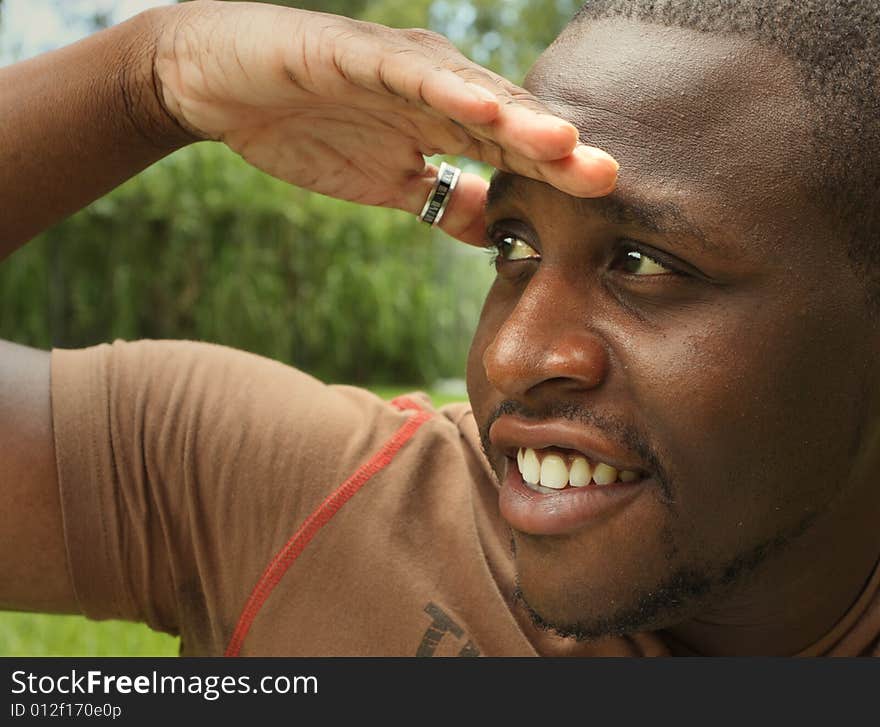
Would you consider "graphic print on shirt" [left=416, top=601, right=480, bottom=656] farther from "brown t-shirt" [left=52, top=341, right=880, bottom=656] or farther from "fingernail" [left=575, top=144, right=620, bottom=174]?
"fingernail" [left=575, top=144, right=620, bottom=174]

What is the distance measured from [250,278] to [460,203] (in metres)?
6.08

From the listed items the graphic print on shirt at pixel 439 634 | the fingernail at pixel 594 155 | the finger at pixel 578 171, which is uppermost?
the fingernail at pixel 594 155

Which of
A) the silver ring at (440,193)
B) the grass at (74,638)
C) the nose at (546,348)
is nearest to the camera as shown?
the nose at (546,348)

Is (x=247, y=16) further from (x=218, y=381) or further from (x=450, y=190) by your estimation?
(x=218, y=381)

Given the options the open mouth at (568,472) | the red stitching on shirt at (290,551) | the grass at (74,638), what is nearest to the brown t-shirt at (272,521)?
the red stitching on shirt at (290,551)

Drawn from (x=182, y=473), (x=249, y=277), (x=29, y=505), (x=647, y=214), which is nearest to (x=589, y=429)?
(x=647, y=214)

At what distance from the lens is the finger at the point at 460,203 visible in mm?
2396

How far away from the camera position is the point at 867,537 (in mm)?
2195

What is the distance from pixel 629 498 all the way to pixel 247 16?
3.64 ft

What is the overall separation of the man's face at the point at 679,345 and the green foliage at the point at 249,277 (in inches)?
232

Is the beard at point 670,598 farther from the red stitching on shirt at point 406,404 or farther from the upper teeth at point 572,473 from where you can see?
the red stitching on shirt at point 406,404

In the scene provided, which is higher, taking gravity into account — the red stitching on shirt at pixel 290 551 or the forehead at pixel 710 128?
the forehead at pixel 710 128

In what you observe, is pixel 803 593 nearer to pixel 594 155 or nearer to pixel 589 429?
pixel 589 429

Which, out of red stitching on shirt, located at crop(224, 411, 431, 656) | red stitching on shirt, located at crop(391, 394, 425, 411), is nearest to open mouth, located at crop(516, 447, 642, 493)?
red stitching on shirt, located at crop(224, 411, 431, 656)
